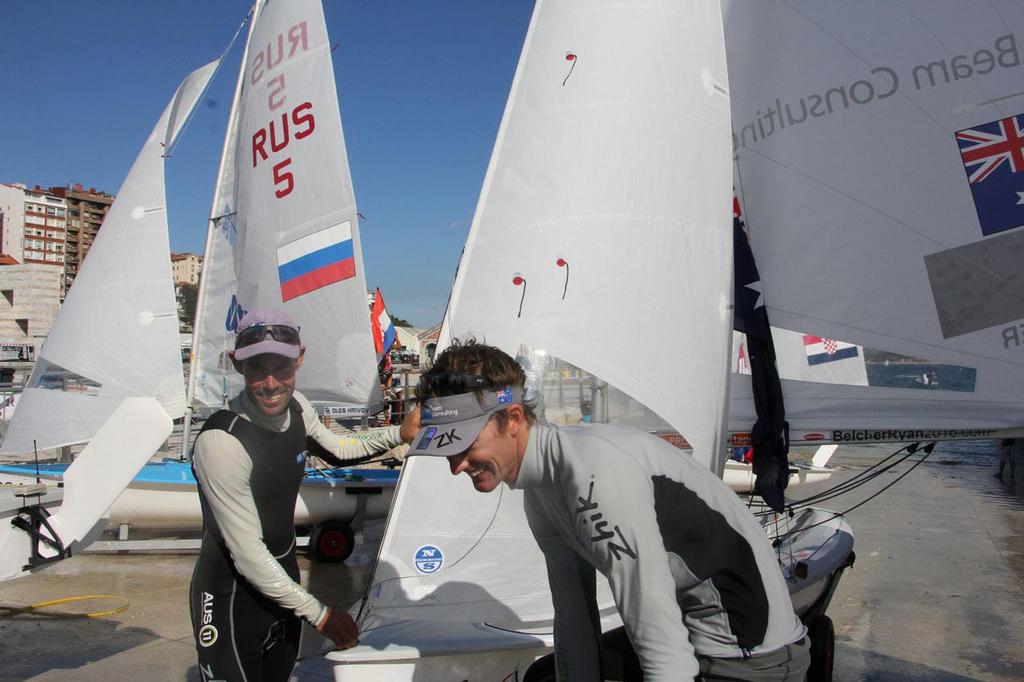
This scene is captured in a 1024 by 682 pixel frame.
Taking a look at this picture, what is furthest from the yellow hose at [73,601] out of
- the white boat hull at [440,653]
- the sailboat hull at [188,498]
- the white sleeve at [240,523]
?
the white sleeve at [240,523]

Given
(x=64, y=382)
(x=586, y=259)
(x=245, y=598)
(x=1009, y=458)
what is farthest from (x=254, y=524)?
(x=1009, y=458)

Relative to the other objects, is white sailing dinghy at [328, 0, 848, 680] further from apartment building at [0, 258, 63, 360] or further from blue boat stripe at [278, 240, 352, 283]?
apartment building at [0, 258, 63, 360]

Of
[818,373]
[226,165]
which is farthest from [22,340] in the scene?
[818,373]

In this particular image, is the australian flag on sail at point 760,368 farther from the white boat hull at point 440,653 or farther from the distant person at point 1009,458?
the distant person at point 1009,458

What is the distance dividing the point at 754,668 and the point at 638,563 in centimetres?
39

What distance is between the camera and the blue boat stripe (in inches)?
310

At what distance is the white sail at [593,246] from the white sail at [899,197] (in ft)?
2.27

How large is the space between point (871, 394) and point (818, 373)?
35 cm

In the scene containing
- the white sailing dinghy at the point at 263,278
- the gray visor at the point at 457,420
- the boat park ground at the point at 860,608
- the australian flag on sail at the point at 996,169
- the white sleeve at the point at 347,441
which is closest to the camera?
the gray visor at the point at 457,420

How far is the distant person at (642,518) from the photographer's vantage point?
137cm

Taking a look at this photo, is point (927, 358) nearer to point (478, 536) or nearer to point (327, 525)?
point (478, 536)

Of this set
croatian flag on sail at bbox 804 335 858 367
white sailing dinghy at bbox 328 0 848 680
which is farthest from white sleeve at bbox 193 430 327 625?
croatian flag on sail at bbox 804 335 858 367

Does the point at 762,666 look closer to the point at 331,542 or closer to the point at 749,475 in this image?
the point at 331,542

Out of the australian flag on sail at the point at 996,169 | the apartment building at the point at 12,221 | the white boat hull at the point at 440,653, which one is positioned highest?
the apartment building at the point at 12,221
